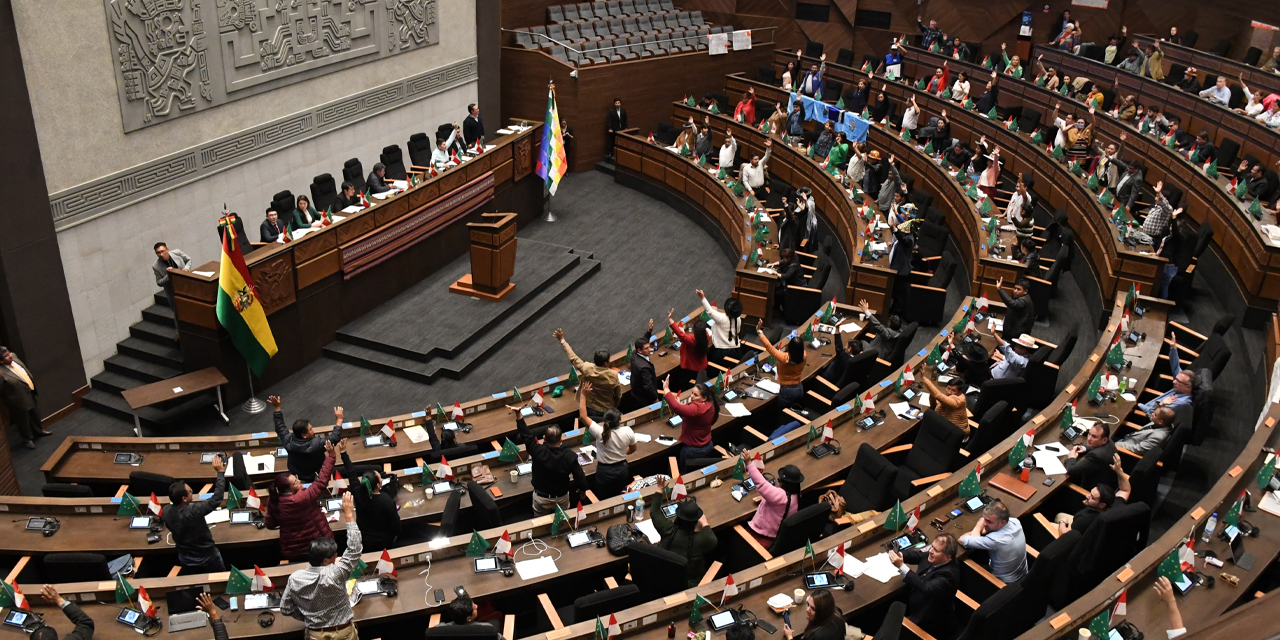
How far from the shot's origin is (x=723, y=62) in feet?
63.7

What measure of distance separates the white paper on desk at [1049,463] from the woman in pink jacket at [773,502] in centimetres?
198

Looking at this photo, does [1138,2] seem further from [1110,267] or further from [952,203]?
[1110,267]

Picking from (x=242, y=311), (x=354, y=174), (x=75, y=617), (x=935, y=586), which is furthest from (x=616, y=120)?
(x=75, y=617)

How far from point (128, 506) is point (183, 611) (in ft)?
4.96

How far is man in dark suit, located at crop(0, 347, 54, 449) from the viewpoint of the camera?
8656 millimetres

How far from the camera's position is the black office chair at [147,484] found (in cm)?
702

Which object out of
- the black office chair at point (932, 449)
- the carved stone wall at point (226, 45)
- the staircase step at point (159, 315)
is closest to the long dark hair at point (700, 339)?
the black office chair at point (932, 449)

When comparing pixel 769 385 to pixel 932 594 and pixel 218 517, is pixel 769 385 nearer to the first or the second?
pixel 932 594

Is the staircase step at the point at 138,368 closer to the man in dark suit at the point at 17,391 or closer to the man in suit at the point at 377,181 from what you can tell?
the man in dark suit at the point at 17,391

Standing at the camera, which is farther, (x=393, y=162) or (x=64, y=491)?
(x=393, y=162)

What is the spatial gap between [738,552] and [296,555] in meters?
3.00

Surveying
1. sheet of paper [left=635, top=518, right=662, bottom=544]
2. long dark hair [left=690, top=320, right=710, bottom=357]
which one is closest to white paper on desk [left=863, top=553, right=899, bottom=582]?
sheet of paper [left=635, top=518, right=662, bottom=544]

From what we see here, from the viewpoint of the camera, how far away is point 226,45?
11.0 metres

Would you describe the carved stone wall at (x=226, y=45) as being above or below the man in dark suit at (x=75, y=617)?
above
